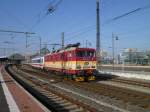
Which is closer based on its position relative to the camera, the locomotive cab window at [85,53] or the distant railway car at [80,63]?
the distant railway car at [80,63]

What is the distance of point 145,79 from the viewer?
29266 millimetres

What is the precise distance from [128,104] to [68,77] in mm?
16431

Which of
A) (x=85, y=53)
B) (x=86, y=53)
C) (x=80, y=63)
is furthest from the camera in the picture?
(x=86, y=53)

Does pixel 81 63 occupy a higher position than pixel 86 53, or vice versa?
pixel 86 53

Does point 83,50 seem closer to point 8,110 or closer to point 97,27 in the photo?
point 97,27

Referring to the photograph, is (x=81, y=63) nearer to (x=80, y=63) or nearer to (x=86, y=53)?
(x=80, y=63)

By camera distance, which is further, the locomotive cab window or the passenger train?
the locomotive cab window

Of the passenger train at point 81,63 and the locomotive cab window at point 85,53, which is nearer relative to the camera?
the passenger train at point 81,63

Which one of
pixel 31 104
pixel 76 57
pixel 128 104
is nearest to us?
pixel 31 104

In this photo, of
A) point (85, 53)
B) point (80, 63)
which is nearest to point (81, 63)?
point (80, 63)

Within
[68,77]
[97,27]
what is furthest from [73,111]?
[97,27]

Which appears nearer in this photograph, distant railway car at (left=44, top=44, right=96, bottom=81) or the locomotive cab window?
distant railway car at (left=44, top=44, right=96, bottom=81)

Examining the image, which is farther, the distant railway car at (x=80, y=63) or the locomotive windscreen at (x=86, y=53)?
the locomotive windscreen at (x=86, y=53)

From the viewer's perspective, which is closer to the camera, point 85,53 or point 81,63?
point 81,63
